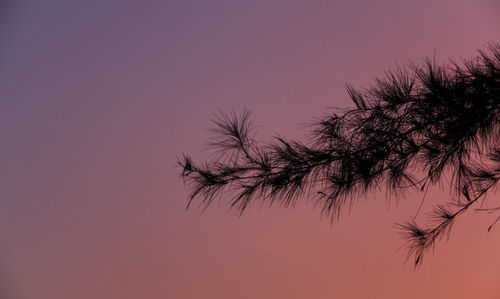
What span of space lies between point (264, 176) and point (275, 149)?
8 cm

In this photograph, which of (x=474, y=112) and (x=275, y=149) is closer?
(x=474, y=112)

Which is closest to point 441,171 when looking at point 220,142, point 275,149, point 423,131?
point 423,131

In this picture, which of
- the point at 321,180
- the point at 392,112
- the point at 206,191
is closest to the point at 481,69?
the point at 392,112

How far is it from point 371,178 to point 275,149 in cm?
26

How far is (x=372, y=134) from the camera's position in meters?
1.31

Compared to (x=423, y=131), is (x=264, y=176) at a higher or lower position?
lower

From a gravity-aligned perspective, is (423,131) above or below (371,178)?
above

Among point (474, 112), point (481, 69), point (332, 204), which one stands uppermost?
point (481, 69)

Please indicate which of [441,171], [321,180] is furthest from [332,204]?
[441,171]

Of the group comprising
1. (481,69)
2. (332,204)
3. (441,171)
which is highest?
(481,69)

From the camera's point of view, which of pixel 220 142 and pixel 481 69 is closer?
pixel 481 69

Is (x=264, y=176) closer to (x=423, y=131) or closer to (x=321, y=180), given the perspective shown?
(x=321, y=180)

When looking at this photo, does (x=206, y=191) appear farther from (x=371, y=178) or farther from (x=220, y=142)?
(x=371, y=178)

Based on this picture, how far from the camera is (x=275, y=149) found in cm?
135
